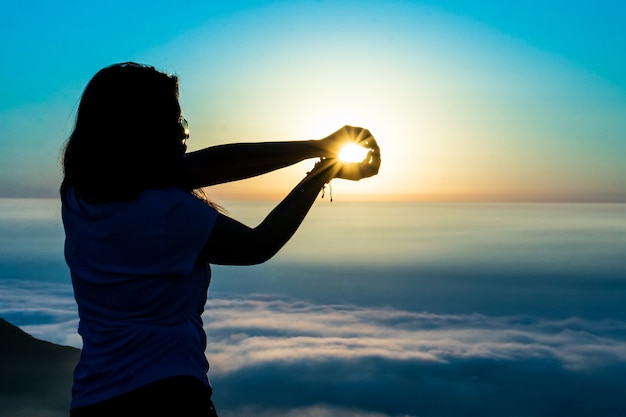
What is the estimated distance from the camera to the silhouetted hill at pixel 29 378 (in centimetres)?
3734

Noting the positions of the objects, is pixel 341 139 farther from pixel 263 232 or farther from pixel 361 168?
pixel 263 232

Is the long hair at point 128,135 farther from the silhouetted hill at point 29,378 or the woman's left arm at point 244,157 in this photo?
the silhouetted hill at point 29,378

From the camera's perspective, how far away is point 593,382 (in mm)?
93188

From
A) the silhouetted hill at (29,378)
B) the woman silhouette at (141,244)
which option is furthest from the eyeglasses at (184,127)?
the silhouetted hill at (29,378)

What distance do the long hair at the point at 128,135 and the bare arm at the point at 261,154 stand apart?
0.16 meters

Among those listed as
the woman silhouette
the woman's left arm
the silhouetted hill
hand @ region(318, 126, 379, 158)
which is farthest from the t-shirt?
the silhouetted hill

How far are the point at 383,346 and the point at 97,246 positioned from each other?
99.0 metres

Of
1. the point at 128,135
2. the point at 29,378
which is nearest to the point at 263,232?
the point at 128,135

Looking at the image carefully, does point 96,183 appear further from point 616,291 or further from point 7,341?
point 616,291

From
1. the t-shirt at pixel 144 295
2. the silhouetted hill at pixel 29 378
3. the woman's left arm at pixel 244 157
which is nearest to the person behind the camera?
the t-shirt at pixel 144 295

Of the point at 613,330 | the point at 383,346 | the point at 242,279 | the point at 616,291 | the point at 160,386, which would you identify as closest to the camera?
the point at 160,386

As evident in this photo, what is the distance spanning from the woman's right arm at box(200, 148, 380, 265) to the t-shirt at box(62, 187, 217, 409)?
1.3 inches

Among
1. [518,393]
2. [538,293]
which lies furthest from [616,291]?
[518,393]

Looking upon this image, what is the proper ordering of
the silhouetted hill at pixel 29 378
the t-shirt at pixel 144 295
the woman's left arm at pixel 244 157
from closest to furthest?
1. the t-shirt at pixel 144 295
2. the woman's left arm at pixel 244 157
3. the silhouetted hill at pixel 29 378
